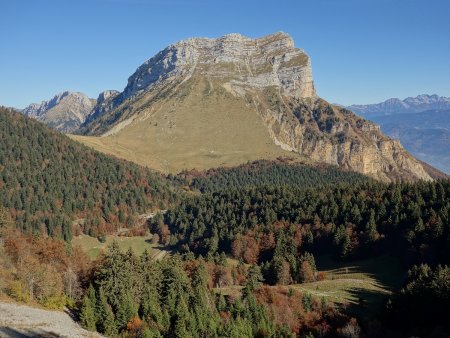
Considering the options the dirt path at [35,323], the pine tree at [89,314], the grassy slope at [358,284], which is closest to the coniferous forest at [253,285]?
the pine tree at [89,314]

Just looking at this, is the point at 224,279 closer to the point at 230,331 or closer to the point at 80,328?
the point at 230,331

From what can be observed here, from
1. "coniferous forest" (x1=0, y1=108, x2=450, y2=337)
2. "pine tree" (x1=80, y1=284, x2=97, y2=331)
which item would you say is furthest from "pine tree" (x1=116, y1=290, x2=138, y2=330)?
"pine tree" (x1=80, y1=284, x2=97, y2=331)

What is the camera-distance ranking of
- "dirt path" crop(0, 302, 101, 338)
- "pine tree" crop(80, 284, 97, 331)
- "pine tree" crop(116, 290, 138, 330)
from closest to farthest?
"dirt path" crop(0, 302, 101, 338), "pine tree" crop(80, 284, 97, 331), "pine tree" crop(116, 290, 138, 330)

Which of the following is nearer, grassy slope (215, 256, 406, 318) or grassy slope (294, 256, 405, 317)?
grassy slope (215, 256, 406, 318)

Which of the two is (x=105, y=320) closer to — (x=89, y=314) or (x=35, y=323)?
(x=89, y=314)

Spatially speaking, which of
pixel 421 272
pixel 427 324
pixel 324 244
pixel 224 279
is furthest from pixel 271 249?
pixel 427 324

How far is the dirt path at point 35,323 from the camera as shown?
60300 millimetres

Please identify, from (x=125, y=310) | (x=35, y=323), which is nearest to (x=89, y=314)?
(x=125, y=310)

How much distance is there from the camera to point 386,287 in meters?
118

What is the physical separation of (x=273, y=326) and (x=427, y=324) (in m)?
31.2

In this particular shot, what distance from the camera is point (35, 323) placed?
64.9 metres

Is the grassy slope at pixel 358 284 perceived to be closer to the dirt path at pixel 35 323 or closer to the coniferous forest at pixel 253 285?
the coniferous forest at pixel 253 285

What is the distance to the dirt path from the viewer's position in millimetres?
60300

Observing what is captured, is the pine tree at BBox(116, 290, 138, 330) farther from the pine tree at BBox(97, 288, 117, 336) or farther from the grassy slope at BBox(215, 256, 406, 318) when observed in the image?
the grassy slope at BBox(215, 256, 406, 318)
